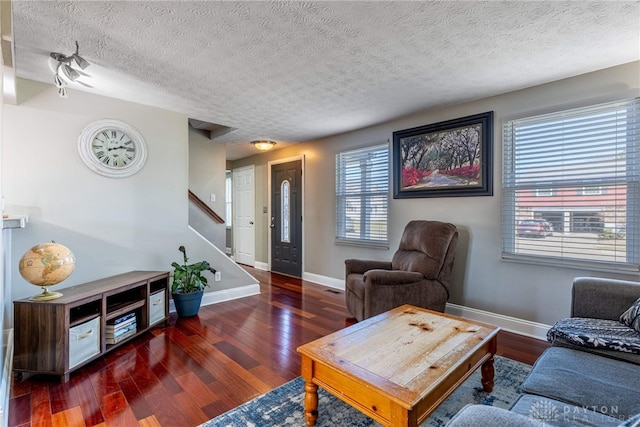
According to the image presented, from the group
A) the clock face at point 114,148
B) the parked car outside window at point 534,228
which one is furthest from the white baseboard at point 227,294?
the parked car outside window at point 534,228

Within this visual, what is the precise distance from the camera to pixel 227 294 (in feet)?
12.7

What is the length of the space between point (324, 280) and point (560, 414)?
3.73 m

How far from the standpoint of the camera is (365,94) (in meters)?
2.96

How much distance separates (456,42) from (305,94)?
1.40 meters

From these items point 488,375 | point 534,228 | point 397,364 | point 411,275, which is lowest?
point 488,375

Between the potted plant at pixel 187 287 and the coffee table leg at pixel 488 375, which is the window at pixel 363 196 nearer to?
the potted plant at pixel 187 287

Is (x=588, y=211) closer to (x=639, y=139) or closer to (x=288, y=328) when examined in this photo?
(x=639, y=139)

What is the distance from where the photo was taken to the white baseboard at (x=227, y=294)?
370 cm

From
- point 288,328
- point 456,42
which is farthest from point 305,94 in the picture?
point 288,328

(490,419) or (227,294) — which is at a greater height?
(490,419)

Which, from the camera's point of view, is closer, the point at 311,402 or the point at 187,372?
the point at 311,402

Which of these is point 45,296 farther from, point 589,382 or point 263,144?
point 263,144

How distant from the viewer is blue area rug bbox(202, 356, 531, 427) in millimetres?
1638

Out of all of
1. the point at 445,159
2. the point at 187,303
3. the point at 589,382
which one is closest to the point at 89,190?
the point at 187,303
